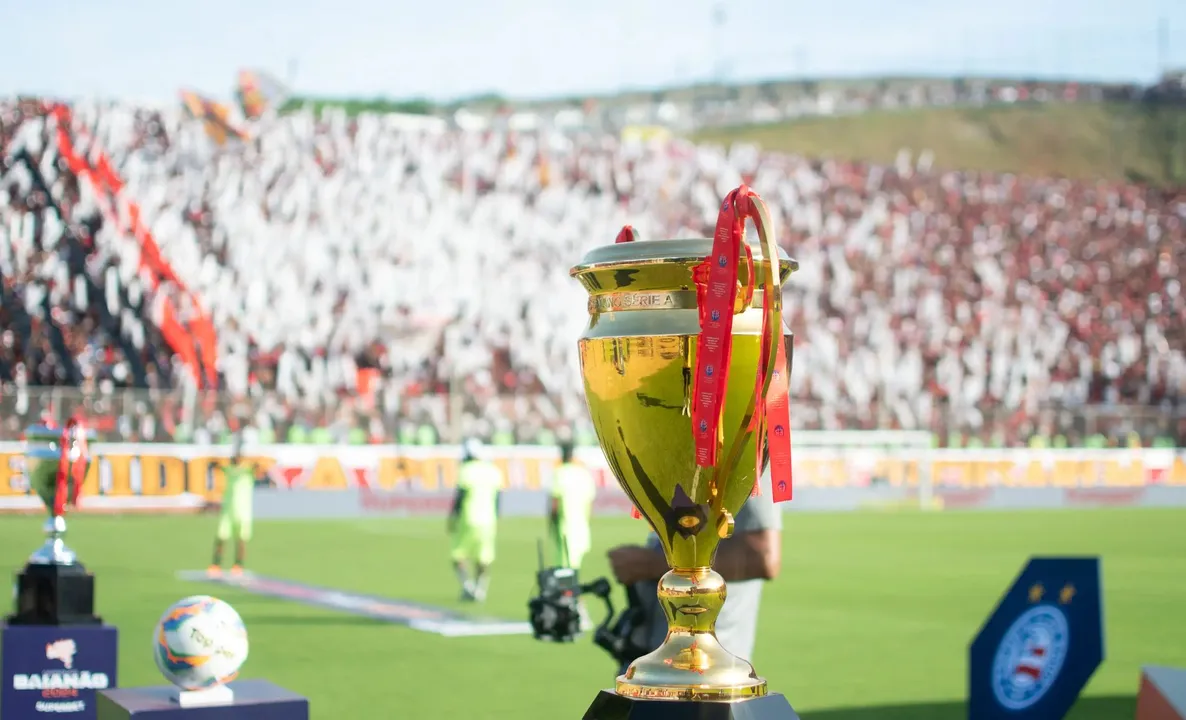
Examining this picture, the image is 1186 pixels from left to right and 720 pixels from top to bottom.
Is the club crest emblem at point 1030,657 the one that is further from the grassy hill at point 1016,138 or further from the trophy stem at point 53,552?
the grassy hill at point 1016,138

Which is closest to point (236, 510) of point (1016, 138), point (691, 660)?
point (691, 660)

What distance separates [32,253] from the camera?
34.6 metres

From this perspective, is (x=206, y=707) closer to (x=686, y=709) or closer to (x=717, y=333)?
(x=686, y=709)

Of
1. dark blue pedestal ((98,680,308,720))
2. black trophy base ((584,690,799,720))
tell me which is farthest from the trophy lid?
dark blue pedestal ((98,680,308,720))

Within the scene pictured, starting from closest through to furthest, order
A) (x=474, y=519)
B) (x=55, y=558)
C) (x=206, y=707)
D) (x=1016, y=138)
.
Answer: (x=206, y=707) → (x=55, y=558) → (x=474, y=519) → (x=1016, y=138)

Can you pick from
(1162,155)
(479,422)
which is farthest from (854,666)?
(1162,155)

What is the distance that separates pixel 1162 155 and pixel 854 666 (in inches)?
3224

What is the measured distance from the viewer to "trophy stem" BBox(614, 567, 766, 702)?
7.89 ft

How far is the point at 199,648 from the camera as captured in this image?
4.22 meters

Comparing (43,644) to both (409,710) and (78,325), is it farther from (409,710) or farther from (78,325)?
(78,325)

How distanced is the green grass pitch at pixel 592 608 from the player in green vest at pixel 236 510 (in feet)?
2.53

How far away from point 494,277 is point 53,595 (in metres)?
35.0

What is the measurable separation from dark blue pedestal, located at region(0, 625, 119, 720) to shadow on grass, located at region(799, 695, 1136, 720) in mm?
4246

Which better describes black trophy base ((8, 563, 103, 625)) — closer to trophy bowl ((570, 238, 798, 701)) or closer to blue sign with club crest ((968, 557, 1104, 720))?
blue sign with club crest ((968, 557, 1104, 720))
